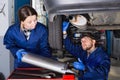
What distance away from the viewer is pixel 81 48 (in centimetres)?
252

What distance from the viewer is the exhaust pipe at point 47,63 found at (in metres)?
2.13

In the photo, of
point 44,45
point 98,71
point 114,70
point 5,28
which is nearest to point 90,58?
point 98,71

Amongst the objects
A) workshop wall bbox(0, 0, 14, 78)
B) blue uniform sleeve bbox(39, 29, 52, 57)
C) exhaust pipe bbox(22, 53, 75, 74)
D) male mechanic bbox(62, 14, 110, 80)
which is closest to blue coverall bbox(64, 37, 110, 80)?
male mechanic bbox(62, 14, 110, 80)

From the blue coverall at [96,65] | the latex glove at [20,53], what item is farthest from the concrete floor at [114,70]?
the latex glove at [20,53]

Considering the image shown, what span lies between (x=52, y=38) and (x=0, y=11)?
1.32 metres

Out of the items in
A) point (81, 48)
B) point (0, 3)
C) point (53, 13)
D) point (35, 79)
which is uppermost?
point (0, 3)

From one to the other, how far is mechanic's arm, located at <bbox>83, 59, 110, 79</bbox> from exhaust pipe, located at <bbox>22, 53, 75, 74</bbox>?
0.51 feet

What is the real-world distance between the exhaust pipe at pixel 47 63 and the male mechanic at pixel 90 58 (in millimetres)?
170

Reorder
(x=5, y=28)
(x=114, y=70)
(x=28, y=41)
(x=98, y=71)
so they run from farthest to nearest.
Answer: (x=114, y=70) < (x=5, y=28) < (x=28, y=41) < (x=98, y=71)

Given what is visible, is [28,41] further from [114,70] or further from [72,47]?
[114,70]

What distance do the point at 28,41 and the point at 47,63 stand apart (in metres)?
0.50

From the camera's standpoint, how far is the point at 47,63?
218 cm

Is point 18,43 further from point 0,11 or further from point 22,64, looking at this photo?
point 0,11

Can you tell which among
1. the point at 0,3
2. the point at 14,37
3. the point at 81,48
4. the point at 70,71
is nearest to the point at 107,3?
the point at 70,71
